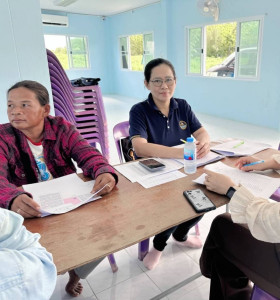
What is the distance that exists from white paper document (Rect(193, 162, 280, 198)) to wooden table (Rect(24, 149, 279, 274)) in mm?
147

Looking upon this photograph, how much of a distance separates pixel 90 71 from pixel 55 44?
1465 mm

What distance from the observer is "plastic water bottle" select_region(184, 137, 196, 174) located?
51.4 inches

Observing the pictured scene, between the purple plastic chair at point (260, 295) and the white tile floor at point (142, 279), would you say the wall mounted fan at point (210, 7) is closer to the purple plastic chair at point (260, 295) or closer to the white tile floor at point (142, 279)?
the white tile floor at point (142, 279)

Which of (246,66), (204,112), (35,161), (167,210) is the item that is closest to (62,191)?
(35,161)

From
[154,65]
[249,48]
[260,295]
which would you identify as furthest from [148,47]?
[260,295]

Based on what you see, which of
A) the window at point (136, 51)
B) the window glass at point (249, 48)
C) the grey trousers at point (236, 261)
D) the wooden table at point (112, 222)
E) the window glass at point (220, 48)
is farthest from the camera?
the window at point (136, 51)

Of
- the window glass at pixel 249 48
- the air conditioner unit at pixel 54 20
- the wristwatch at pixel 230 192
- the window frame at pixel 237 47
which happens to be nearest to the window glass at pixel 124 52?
the air conditioner unit at pixel 54 20

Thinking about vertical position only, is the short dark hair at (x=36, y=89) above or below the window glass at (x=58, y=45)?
below

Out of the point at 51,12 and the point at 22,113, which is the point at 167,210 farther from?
the point at 51,12

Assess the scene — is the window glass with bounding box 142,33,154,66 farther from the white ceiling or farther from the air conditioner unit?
the air conditioner unit

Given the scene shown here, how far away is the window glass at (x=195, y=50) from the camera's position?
600 centimetres

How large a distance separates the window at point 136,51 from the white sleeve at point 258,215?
7.39 metres

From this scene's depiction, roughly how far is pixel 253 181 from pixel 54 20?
8.76 meters

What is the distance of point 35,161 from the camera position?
1.37 m
